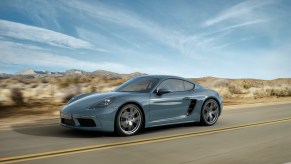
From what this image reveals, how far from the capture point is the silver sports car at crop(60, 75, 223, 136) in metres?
8.39

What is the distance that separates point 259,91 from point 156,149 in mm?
27682

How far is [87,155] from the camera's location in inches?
263

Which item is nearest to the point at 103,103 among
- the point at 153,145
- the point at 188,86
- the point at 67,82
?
the point at 153,145

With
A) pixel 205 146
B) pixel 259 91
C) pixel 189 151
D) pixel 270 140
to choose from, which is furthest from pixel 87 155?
pixel 259 91

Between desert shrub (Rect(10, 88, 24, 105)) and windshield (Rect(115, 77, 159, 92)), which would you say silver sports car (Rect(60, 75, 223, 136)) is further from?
desert shrub (Rect(10, 88, 24, 105))

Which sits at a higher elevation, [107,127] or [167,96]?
[167,96]

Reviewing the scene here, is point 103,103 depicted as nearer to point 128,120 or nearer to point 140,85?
point 128,120

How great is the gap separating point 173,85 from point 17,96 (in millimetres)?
9217

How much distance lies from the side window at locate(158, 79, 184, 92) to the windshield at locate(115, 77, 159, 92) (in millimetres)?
226

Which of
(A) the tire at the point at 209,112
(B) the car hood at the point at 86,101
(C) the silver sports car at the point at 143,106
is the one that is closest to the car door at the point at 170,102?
(C) the silver sports car at the point at 143,106

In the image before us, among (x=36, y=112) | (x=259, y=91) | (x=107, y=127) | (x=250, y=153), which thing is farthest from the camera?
(x=259, y=91)

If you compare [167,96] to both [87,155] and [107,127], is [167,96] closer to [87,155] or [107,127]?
[107,127]

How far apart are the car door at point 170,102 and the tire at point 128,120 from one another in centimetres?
37

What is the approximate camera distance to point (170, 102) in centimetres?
961
